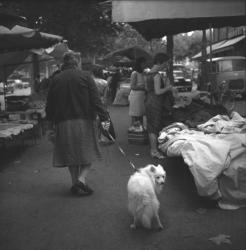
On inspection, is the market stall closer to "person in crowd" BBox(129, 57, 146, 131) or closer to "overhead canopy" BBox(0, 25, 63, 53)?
"overhead canopy" BBox(0, 25, 63, 53)

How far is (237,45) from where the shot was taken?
3334cm

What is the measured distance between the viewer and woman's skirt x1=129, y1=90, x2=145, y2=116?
10.1 m

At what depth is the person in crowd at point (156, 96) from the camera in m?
8.47

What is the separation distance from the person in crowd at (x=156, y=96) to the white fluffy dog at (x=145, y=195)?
360 centimetres

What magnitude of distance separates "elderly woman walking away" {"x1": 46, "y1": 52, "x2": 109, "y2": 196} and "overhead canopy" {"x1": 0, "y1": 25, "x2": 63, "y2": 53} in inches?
115

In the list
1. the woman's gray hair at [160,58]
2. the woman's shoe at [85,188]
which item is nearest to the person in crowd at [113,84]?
the woman's gray hair at [160,58]

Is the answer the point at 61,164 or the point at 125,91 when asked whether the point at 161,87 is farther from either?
the point at 125,91

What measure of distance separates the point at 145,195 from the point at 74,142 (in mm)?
1833

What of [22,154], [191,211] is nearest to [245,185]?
[191,211]

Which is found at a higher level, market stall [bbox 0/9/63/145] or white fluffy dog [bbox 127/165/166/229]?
market stall [bbox 0/9/63/145]

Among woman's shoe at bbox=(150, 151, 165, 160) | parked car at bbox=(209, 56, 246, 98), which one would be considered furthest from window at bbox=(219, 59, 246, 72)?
woman's shoe at bbox=(150, 151, 165, 160)

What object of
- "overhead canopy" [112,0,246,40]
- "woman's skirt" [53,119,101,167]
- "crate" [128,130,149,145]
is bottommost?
"crate" [128,130,149,145]

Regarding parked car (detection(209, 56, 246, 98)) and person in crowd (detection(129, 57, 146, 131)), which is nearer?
person in crowd (detection(129, 57, 146, 131))

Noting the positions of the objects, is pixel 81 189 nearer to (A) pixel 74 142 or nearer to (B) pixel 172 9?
(A) pixel 74 142
